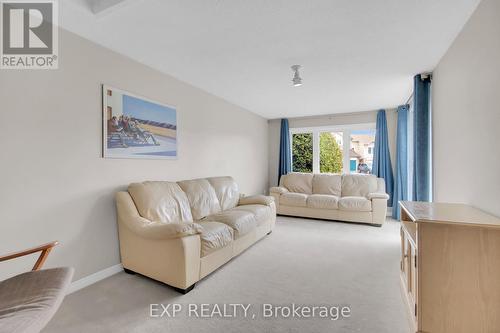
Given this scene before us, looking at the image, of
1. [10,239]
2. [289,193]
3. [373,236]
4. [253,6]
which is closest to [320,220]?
[289,193]

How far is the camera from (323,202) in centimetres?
450

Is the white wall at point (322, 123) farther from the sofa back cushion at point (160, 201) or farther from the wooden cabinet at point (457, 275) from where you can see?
the wooden cabinet at point (457, 275)

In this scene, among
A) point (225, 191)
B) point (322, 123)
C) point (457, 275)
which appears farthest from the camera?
point (322, 123)

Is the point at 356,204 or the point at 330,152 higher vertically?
the point at 330,152

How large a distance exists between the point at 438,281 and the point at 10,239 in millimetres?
2961

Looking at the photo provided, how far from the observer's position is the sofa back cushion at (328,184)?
495 cm

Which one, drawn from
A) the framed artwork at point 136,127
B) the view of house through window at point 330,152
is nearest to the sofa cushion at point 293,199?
the view of house through window at point 330,152

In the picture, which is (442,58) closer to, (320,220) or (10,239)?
(320,220)

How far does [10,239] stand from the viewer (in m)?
1.71

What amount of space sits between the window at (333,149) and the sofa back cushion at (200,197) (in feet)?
10.8

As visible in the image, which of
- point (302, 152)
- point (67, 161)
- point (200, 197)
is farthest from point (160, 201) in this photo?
point (302, 152)

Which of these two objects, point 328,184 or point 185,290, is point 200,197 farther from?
point 328,184

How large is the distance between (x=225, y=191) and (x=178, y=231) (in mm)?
1651

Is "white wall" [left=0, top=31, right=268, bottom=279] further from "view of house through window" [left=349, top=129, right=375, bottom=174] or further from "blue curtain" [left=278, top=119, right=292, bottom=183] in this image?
"view of house through window" [left=349, top=129, right=375, bottom=174]
